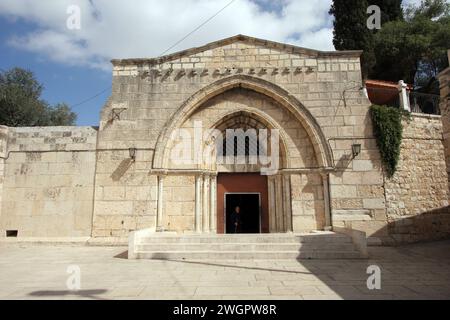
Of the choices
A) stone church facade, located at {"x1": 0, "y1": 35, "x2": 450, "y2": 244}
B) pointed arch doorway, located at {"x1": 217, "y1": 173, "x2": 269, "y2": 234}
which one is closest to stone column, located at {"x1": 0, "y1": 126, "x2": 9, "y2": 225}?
stone church facade, located at {"x1": 0, "y1": 35, "x2": 450, "y2": 244}

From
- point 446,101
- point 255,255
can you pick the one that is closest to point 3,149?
point 255,255

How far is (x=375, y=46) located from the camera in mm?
18234

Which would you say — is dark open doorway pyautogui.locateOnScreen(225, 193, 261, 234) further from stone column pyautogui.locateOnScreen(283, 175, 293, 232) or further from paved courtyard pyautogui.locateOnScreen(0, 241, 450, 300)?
paved courtyard pyautogui.locateOnScreen(0, 241, 450, 300)

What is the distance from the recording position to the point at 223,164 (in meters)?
10.4

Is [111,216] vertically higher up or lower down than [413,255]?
higher up

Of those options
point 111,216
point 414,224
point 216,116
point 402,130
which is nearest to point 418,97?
point 402,130

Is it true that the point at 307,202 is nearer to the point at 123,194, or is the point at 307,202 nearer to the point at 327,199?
the point at 327,199

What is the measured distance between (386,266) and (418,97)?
9.21 m

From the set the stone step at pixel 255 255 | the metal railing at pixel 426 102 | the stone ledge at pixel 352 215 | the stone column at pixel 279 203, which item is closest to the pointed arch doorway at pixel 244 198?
the stone column at pixel 279 203

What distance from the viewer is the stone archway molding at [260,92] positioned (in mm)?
9594

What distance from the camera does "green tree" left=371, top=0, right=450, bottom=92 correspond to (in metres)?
17.1

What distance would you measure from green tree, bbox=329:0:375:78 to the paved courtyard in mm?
12302
